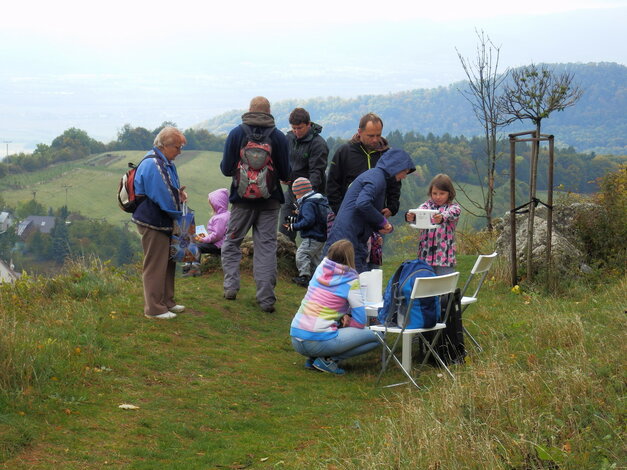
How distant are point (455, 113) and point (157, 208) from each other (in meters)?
162

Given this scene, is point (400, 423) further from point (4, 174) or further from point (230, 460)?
point (4, 174)

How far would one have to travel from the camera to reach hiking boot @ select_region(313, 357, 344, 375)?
7.01 m

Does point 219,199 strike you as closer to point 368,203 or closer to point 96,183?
point 368,203

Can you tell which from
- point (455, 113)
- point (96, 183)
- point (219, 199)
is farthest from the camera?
point (455, 113)

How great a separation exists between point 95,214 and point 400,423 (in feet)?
247

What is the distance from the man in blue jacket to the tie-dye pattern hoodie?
2.71 ft

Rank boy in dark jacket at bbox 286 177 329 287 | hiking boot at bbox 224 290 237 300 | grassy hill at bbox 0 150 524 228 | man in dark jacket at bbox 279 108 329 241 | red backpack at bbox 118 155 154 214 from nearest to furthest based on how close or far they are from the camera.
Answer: red backpack at bbox 118 155 154 214
hiking boot at bbox 224 290 237 300
boy in dark jacket at bbox 286 177 329 287
man in dark jacket at bbox 279 108 329 241
grassy hill at bbox 0 150 524 228

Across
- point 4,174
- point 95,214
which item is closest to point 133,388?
point 95,214

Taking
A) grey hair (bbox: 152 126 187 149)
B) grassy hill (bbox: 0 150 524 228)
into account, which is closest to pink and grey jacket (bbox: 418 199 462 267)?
grey hair (bbox: 152 126 187 149)

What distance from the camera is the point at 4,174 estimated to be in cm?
9275

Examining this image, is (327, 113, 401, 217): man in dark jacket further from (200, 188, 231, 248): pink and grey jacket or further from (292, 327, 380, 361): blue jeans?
(200, 188, 231, 248): pink and grey jacket

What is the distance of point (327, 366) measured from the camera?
7.03m

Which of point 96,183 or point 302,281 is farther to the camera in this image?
point 96,183

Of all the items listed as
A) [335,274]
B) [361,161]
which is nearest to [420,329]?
[335,274]
